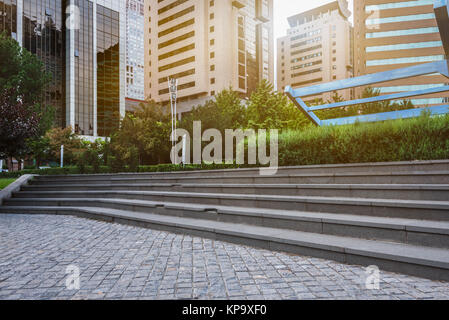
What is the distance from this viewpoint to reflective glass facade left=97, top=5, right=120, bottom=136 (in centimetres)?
7462

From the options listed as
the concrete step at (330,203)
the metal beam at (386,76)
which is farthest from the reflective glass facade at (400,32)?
the concrete step at (330,203)

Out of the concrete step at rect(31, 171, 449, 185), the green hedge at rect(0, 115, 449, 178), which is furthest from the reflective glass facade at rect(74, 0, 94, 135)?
the green hedge at rect(0, 115, 449, 178)

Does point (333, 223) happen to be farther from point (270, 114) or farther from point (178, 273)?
point (270, 114)

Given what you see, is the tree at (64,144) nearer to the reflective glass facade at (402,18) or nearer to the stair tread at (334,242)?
the stair tread at (334,242)

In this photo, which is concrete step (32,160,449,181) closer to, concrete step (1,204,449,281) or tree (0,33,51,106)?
concrete step (1,204,449,281)

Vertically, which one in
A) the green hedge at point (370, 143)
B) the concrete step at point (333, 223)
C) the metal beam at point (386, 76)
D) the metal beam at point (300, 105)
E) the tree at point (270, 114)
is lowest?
the concrete step at point (333, 223)

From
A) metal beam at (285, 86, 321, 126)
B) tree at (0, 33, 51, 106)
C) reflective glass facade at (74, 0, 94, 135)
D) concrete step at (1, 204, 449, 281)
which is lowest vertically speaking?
concrete step at (1, 204, 449, 281)

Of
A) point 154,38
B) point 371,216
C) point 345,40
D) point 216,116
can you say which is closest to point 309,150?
point 371,216

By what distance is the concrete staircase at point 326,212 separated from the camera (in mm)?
3758

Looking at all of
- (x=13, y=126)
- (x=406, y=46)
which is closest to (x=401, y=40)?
(x=406, y=46)

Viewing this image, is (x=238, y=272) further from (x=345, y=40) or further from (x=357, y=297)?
(x=345, y=40)

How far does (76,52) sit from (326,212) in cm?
7974

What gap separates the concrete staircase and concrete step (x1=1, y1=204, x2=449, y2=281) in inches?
0.4

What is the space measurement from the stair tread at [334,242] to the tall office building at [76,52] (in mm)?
61867
